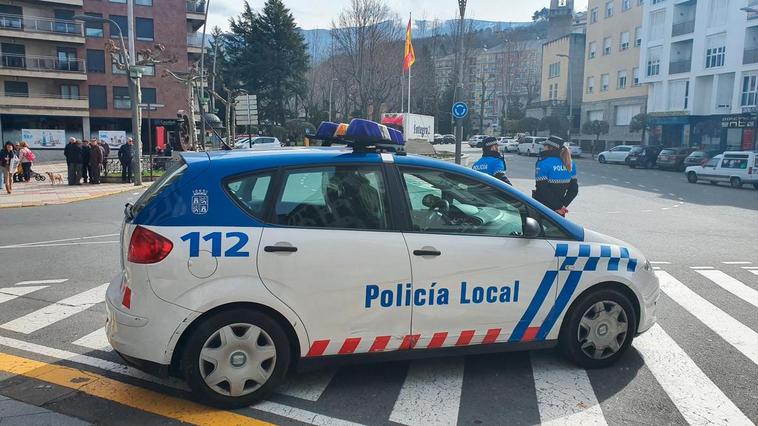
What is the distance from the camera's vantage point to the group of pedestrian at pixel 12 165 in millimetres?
18172

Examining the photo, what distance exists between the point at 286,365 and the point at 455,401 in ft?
3.76

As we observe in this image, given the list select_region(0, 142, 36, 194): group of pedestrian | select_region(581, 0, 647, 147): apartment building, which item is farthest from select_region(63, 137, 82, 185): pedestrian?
select_region(581, 0, 647, 147): apartment building

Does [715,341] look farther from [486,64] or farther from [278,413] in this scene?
[486,64]

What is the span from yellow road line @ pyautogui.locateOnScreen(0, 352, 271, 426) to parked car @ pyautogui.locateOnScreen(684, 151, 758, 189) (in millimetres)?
25728

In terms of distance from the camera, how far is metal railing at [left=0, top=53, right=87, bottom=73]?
43094 mm

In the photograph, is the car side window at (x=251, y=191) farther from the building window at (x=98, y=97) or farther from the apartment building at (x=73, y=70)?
the building window at (x=98, y=97)

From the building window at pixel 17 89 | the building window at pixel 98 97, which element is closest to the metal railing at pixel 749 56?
the building window at pixel 98 97

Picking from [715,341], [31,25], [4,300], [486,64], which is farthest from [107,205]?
[486,64]

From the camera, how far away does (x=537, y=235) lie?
4.11 meters

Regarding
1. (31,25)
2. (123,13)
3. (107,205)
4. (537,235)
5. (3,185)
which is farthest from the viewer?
(123,13)

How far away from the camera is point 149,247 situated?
11.5 ft

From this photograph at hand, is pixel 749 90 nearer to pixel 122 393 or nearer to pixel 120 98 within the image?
Answer: pixel 122 393

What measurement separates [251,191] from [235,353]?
1034mm

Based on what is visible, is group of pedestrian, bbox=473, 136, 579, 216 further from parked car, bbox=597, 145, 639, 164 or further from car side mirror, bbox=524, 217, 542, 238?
parked car, bbox=597, 145, 639, 164
